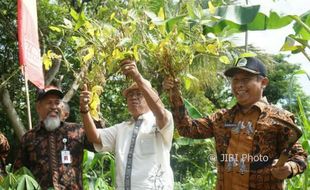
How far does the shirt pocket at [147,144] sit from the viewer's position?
8.83ft

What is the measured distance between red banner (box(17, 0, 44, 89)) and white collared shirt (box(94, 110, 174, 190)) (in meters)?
1.14

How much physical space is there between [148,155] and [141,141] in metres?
0.08

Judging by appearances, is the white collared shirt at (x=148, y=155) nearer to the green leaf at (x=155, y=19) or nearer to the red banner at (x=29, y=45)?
the green leaf at (x=155, y=19)

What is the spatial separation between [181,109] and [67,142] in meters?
0.80

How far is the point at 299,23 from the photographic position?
2.85 meters

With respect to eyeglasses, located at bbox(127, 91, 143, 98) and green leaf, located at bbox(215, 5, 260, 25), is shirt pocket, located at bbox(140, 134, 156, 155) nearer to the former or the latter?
eyeglasses, located at bbox(127, 91, 143, 98)

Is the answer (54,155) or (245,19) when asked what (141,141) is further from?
(245,19)

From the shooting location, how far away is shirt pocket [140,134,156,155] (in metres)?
2.69

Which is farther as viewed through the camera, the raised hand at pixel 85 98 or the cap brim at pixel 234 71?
the raised hand at pixel 85 98

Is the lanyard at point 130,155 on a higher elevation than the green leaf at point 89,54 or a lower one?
lower

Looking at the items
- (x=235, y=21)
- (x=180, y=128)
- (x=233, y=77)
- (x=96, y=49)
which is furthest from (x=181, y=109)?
(x=235, y=21)

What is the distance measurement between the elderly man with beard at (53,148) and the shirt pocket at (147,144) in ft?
1.40

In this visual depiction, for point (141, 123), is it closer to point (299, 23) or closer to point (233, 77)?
point (233, 77)

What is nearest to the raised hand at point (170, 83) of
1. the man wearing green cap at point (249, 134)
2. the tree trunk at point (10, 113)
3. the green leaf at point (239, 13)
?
the man wearing green cap at point (249, 134)
